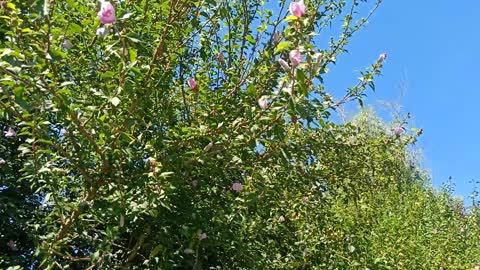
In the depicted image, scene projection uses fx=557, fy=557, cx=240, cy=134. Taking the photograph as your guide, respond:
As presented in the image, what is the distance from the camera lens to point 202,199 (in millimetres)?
2412

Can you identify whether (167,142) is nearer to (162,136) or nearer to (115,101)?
(162,136)

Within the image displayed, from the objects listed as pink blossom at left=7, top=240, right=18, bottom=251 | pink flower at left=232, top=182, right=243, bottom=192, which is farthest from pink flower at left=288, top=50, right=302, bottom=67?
pink blossom at left=7, top=240, right=18, bottom=251

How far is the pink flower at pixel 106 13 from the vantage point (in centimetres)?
151

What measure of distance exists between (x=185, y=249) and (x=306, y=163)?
0.69 metres

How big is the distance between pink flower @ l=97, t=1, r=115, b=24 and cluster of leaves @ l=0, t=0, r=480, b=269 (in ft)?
0.11

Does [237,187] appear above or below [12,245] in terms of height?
above

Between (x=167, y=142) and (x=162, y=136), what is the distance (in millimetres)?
66

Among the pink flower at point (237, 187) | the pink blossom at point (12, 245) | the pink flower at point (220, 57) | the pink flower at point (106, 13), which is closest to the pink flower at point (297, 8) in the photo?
the pink flower at point (106, 13)

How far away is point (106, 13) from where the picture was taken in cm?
152

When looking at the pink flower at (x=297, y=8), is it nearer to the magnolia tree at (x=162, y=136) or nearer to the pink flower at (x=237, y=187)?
the magnolia tree at (x=162, y=136)

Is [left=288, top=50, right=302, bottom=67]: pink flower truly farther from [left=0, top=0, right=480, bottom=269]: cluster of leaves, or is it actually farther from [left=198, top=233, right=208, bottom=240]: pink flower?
[left=198, top=233, right=208, bottom=240]: pink flower

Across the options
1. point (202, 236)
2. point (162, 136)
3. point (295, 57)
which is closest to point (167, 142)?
point (162, 136)

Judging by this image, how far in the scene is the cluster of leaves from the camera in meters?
1.73

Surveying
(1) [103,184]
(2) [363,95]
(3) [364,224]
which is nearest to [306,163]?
(2) [363,95]
